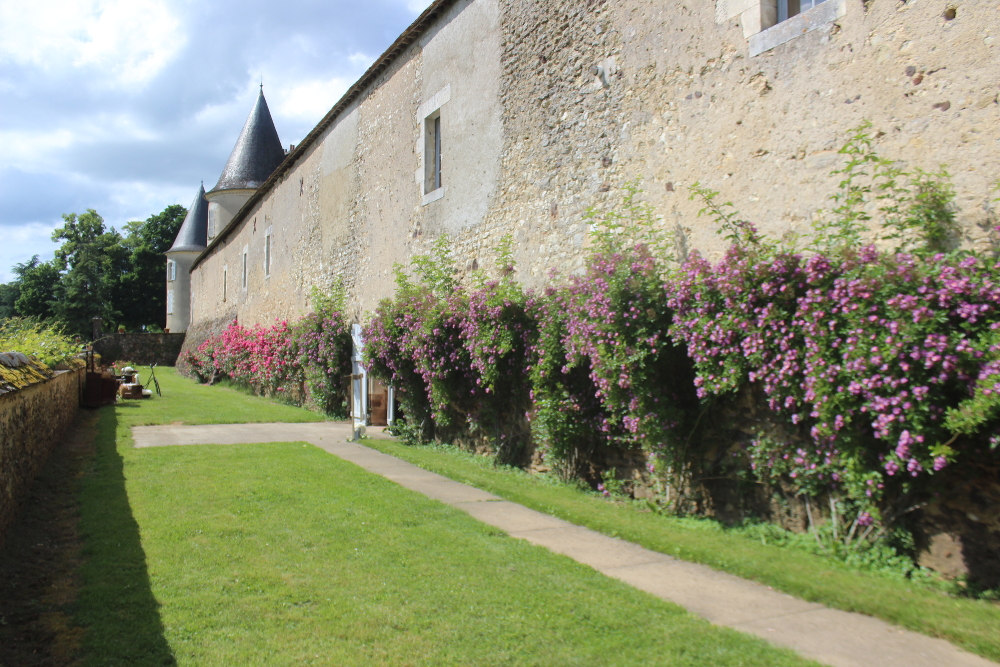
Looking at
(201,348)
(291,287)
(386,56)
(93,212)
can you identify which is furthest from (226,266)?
(93,212)

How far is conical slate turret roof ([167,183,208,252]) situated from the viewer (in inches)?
1751

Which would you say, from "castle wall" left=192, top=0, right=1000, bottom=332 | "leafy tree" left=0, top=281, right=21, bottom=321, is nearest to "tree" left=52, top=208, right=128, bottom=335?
"leafy tree" left=0, top=281, right=21, bottom=321

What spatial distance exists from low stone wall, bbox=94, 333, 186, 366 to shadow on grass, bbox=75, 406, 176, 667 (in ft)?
111

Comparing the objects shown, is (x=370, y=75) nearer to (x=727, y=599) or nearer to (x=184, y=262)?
(x=727, y=599)

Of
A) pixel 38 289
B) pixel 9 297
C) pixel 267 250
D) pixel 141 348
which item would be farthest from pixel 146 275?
pixel 267 250

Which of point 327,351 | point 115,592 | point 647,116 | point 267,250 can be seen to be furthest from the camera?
point 267,250

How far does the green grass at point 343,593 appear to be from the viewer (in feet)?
10.2

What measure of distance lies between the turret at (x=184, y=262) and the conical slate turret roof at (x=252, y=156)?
8785mm

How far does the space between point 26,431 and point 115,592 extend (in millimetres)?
3242

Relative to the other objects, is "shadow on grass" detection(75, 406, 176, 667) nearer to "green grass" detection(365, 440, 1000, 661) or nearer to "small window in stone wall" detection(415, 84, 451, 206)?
"green grass" detection(365, 440, 1000, 661)

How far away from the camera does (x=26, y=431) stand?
6172 millimetres

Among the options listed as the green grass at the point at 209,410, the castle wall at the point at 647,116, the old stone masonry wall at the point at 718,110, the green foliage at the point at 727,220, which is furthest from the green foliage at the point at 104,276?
the green foliage at the point at 727,220

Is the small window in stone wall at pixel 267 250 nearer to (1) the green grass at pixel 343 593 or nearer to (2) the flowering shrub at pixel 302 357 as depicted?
(2) the flowering shrub at pixel 302 357

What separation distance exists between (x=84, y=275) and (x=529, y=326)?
5372 centimetres
